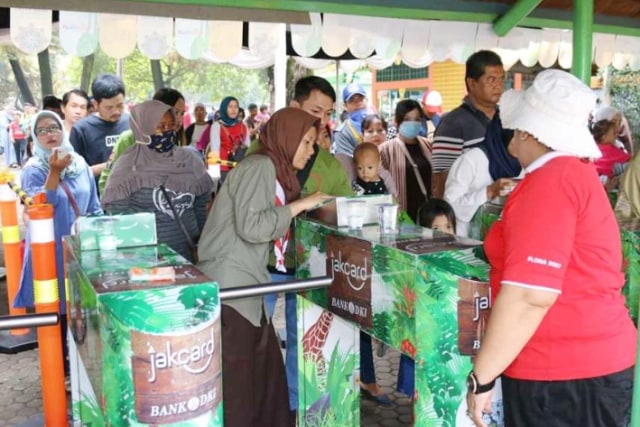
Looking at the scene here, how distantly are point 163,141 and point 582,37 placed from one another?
7.88 feet

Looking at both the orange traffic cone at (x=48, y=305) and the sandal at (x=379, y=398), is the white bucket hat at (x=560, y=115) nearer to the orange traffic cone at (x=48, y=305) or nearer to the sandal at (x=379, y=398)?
the orange traffic cone at (x=48, y=305)

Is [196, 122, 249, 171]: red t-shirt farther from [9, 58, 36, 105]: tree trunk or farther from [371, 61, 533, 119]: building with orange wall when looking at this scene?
[371, 61, 533, 119]: building with orange wall

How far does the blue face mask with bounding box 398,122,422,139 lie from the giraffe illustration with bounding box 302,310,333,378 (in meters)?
2.36

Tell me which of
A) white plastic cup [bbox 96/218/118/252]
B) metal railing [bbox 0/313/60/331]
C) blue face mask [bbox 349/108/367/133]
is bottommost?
metal railing [bbox 0/313/60/331]

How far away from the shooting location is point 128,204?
3.24 metres

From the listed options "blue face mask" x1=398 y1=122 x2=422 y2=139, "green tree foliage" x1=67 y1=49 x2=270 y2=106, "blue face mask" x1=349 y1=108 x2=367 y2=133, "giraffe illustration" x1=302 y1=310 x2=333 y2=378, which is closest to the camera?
"giraffe illustration" x1=302 y1=310 x2=333 y2=378

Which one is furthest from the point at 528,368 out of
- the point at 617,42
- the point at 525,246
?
the point at 617,42

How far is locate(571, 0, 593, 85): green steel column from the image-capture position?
3.82 metres

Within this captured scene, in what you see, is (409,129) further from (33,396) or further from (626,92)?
(626,92)

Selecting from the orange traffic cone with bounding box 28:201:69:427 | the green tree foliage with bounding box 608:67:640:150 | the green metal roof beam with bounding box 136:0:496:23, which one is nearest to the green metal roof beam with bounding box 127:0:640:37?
the green metal roof beam with bounding box 136:0:496:23

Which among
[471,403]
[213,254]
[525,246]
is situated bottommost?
[471,403]

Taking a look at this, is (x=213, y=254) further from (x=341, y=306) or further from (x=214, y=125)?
(x=214, y=125)

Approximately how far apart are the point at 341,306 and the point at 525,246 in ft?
3.48

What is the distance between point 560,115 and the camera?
5.31 feet
